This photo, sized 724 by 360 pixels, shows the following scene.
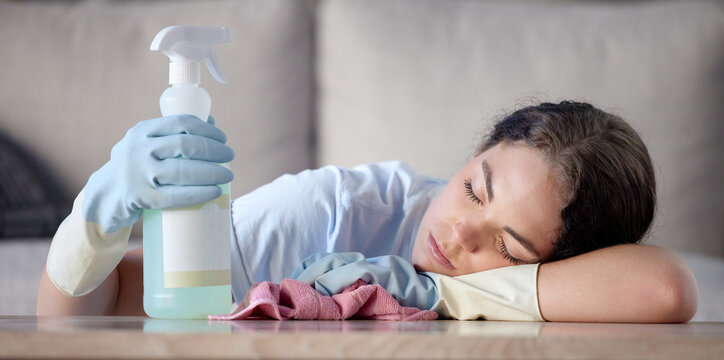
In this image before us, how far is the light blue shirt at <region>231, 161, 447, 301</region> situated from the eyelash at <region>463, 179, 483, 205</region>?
0.19 meters

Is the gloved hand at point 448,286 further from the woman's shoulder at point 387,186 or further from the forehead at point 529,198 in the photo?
the woman's shoulder at point 387,186

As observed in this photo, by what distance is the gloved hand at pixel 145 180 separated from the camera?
718 mm

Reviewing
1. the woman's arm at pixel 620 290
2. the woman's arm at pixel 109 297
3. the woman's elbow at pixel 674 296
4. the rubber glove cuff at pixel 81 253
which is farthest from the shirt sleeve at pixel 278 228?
the woman's elbow at pixel 674 296

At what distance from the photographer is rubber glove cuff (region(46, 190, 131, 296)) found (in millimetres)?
788

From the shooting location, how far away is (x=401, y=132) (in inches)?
76.6

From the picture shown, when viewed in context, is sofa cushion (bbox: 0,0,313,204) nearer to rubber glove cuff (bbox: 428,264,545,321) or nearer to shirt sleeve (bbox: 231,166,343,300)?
shirt sleeve (bbox: 231,166,343,300)

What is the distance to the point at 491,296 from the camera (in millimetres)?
840

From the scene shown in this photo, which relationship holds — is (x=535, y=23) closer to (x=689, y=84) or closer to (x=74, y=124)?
(x=689, y=84)

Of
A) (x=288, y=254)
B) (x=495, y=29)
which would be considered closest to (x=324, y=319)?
(x=288, y=254)

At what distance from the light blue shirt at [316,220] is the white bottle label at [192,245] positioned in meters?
0.34

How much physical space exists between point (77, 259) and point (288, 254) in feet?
1.15

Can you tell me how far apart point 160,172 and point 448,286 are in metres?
0.36

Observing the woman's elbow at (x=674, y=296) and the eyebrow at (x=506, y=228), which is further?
the eyebrow at (x=506, y=228)

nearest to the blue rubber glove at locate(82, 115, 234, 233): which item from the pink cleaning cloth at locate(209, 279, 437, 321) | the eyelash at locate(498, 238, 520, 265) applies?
the pink cleaning cloth at locate(209, 279, 437, 321)
